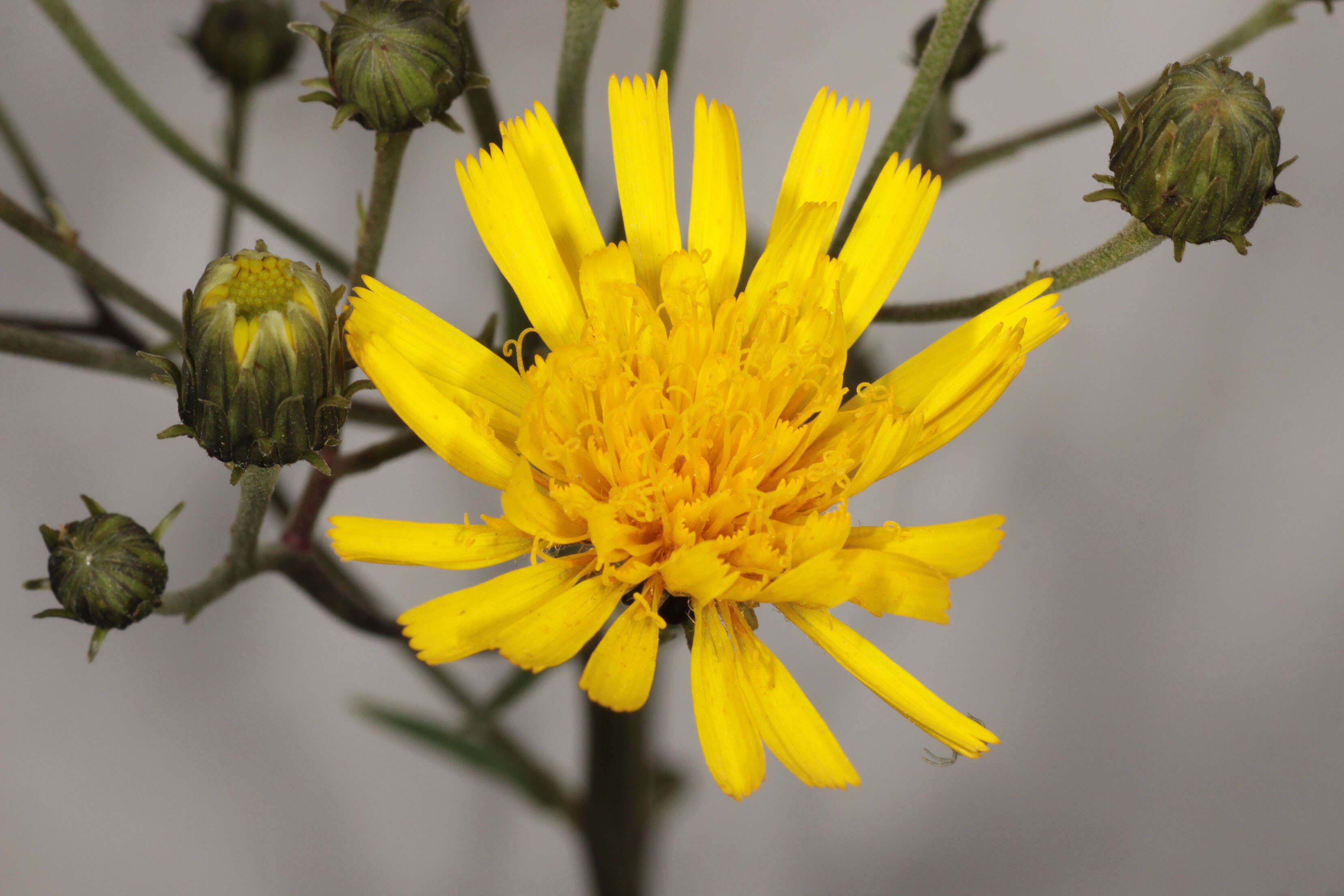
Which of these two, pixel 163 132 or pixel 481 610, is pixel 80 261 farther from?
pixel 481 610

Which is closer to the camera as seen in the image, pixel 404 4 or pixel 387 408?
pixel 404 4

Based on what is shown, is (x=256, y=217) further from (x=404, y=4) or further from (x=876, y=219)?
(x=876, y=219)

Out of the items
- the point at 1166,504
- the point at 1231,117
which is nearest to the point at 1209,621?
the point at 1166,504

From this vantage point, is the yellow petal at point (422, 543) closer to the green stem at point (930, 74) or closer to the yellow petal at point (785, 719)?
the yellow petal at point (785, 719)

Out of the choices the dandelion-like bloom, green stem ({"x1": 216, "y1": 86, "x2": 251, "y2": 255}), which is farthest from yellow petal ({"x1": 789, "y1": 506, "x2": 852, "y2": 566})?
green stem ({"x1": 216, "y1": 86, "x2": 251, "y2": 255})

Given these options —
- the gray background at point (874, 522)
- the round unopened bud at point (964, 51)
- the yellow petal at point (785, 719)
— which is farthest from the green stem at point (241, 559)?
the gray background at point (874, 522)

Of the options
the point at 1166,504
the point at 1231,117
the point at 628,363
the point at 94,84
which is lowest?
the point at 628,363
